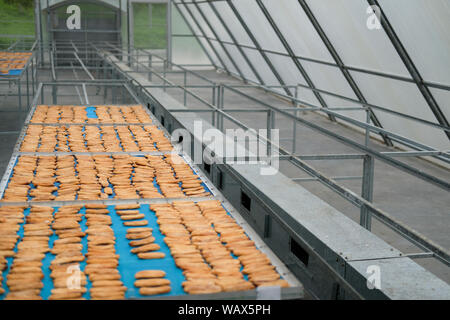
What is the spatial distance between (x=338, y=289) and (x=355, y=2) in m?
8.15

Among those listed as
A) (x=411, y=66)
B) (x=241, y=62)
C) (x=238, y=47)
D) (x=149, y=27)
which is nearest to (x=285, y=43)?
(x=238, y=47)

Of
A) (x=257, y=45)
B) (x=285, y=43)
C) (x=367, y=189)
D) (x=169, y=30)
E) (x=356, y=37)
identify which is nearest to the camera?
(x=367, y=189)

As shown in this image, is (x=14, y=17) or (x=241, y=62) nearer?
(x=241, y=62)

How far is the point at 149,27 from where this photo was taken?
91.9 feet

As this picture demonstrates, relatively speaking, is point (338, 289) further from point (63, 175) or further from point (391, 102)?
point (391, 102)

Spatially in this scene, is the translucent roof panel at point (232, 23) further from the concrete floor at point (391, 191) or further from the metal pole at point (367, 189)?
the metal pole at point (367, 189)

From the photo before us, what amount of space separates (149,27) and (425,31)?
68.5 feet

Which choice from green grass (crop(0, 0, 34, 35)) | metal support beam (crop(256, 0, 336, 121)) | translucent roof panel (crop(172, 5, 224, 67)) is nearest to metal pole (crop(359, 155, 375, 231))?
metal support beam (crop(256, 0, 336, 121))

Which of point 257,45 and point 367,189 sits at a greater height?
point 257,45

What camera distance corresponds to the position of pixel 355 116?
13.6m

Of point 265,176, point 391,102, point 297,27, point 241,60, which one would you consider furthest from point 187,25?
point 265,176

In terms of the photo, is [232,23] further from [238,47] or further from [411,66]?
[411,66]

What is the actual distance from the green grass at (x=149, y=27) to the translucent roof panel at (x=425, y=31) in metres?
19.6

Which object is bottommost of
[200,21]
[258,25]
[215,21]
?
[258,25]
